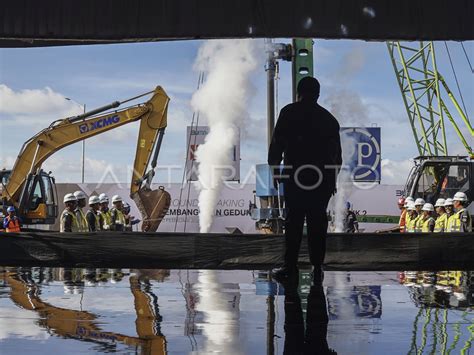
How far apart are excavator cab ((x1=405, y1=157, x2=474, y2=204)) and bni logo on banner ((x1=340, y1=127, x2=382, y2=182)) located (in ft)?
57.4

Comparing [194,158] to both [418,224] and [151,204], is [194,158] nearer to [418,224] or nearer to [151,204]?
[151,204]

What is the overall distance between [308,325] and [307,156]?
5.75ft

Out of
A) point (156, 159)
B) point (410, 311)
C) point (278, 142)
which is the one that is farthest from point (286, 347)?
point (156, 159)

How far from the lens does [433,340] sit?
332cm

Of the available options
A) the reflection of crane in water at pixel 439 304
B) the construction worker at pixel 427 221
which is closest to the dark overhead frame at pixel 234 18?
the reflection of crane in water at pixel 439 304

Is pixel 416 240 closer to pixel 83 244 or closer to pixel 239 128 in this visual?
pixel 83 244

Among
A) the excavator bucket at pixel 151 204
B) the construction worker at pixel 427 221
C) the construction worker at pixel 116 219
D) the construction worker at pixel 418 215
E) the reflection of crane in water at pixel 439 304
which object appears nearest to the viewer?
the reflection of crane in water at pixel 439 304

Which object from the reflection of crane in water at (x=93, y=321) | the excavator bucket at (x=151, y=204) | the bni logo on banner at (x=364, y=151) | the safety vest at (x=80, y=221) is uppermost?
the bni logo on banner at (x=364, y=151)

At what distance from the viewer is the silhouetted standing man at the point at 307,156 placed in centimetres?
521

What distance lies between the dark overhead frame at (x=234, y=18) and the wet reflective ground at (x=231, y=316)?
10.2 feet

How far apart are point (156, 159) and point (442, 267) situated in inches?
786

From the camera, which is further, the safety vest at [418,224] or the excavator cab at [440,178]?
the excavator cab at [440,178]

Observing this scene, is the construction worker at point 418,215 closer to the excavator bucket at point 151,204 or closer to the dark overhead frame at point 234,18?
the dark overhead frame at point 234,18

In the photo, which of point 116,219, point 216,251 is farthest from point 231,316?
point 116,219
